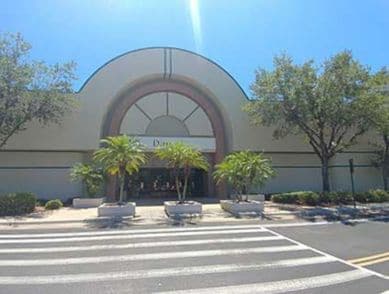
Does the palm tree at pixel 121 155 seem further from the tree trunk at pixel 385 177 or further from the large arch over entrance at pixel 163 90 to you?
the tree trunk at pixel 385 177

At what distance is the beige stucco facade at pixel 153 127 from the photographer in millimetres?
29641

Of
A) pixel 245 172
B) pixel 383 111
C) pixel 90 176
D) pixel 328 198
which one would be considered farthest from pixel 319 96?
pixel 90 176

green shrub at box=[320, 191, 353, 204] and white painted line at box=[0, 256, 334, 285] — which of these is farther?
green shrub at box=[320, 191, 353, 204]

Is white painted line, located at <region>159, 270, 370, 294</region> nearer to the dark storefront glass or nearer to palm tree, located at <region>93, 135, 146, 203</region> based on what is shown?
palm tree, located at <region>93, 135, 146, 203</region>

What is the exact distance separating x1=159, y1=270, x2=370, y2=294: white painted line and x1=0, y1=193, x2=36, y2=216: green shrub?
623 inches

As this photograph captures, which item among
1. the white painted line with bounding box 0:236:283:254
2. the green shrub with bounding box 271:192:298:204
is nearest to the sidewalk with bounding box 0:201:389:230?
the green shrub with bounding box 271:192:298:204

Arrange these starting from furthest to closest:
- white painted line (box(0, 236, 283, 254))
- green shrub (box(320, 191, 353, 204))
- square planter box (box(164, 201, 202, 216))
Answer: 1. green shrub (box(320, 191, 353, 204))
2. square planter box (box(164, 201, 202, 216))
3. white painted line (box(0, 236, 283, 254))

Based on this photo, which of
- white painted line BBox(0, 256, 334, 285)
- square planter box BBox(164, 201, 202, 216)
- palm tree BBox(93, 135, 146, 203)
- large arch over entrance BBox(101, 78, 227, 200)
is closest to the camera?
white painted line BBox(0, 256, 334, 285)

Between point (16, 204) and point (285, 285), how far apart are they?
16.8 meters

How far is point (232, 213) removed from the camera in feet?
68.3

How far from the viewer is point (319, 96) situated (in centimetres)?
2631

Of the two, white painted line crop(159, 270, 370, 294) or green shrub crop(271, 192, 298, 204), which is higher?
green shrub crop(271, 192, 298, 204)

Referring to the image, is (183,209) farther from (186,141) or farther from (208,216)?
(186,141)

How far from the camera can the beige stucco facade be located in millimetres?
29641
